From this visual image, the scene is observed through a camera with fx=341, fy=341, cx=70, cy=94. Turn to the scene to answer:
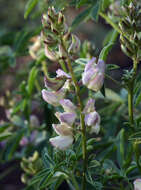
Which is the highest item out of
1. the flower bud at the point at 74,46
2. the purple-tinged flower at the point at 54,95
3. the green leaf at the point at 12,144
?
the flower bud at the point at 74,46

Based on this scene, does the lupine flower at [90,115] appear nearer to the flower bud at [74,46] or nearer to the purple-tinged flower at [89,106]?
the purple-tinged flower at [89,106]

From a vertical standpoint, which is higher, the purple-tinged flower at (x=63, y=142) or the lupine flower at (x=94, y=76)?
the lupine flower at (x=94, y=76)

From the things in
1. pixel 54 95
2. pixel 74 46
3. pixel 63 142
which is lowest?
pixel 63 142

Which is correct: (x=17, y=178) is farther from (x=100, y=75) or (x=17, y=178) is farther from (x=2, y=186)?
(x=100, y=75)

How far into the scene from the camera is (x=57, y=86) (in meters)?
0.89

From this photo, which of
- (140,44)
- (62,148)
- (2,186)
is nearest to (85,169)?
(62,148)

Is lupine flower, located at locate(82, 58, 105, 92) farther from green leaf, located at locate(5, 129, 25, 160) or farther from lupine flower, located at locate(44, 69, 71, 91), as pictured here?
green leaf, located at locate(5, 129, 25, 160)

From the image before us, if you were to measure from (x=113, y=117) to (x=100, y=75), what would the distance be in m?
0.87

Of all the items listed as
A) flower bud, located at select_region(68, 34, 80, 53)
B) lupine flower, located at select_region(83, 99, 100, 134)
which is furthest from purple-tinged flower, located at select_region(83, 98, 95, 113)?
flower bud, located at select_region(68, 34, 80, 53)

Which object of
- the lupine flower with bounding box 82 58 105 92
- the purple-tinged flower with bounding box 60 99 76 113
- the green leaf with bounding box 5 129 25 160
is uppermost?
the lupine flower with bounding box 82 58 105 92

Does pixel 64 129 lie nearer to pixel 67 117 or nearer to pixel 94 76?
pixel 67 117

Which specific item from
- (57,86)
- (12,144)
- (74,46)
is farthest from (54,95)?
(12,144)

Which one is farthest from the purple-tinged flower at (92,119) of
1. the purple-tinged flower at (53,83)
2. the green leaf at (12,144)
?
the green leaf at (12,144)

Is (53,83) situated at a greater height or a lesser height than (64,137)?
greater
